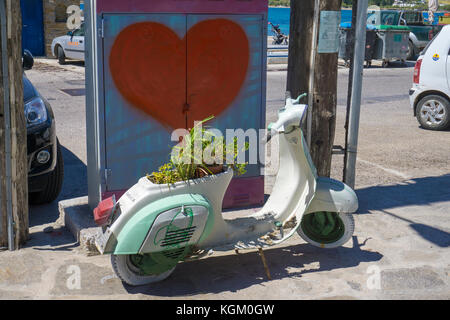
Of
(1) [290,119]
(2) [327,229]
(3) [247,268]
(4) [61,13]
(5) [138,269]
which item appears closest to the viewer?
(5) [138,269]

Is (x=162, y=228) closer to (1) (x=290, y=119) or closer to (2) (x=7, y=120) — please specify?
(1) (x=290, y=119)

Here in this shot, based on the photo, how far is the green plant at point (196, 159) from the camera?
Result: 14.9 feet

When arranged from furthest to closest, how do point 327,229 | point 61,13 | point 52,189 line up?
point 61,13, point 52,189, point 327,229

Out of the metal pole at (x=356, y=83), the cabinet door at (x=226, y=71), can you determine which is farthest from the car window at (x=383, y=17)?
the cabinet door at (x=226, y=71)

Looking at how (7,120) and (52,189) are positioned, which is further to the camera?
(52,189)

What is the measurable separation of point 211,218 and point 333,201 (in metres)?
1.14

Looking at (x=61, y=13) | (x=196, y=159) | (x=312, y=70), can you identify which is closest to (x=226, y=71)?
(x=312, y=70)

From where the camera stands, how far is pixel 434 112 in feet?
34.7

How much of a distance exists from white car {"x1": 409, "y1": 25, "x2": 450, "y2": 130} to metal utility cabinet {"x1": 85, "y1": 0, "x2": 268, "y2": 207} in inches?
208

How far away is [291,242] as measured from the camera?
555 centimetres

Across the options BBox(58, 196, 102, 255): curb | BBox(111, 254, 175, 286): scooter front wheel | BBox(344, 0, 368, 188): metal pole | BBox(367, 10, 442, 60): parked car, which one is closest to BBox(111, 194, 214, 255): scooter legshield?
BBox(111, 254, 175, 286): scooter front wheel

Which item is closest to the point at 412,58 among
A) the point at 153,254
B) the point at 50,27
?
the point at 50,27
